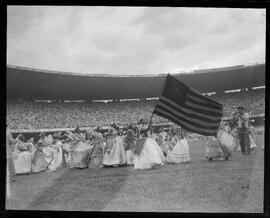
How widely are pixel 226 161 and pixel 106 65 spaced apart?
9.54 ft

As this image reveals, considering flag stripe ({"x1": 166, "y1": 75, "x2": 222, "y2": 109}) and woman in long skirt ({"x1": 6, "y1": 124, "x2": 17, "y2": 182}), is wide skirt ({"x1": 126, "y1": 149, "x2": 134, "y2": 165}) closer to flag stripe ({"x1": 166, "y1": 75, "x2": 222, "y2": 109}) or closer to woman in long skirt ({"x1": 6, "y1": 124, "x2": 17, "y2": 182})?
flag stripe ({"x1": 166, "y1": 75, "x2": 222, "y2": 109})

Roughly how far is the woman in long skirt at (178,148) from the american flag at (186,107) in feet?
0.55

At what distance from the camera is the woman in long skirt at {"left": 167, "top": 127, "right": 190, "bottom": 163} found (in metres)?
6.50

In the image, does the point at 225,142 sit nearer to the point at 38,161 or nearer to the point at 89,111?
the point at 89,111

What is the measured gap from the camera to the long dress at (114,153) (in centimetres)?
656

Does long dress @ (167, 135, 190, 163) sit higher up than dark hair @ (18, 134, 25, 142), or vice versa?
dark hair @ (18, 134, 25, 142)

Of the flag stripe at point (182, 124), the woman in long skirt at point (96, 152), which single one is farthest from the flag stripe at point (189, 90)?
the woman in long skirt at point (96, 152)

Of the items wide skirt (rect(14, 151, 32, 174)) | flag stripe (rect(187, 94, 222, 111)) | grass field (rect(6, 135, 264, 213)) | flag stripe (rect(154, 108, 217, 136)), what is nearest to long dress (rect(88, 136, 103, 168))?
grass field (rect(6, 135, 264, 213))

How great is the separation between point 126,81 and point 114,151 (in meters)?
1.36

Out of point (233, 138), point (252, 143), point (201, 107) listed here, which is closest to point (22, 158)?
point (201, 107)

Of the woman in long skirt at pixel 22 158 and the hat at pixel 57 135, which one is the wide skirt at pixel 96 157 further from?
the woman in long skirt at pixel 22 158

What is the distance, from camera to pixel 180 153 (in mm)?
6496

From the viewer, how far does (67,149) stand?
6.57 meters

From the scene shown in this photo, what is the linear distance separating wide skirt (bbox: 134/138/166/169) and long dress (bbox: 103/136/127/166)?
0.27m
